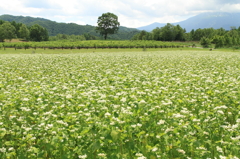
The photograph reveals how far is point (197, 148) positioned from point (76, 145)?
3.13 meters

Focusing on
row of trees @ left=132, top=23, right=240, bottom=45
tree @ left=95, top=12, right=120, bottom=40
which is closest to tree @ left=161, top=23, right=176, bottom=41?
row of trees @ left=132, top=23, right=240, bottom=45

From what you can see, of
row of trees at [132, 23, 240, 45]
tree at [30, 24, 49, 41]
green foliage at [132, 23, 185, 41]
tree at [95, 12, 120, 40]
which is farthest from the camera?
green foliage at [132, 23, 185, 41]

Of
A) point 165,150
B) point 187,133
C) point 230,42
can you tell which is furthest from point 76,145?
point 230,42

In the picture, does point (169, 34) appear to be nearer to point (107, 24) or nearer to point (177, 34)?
point (177, 34)

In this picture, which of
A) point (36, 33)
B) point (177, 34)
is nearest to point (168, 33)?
point (177, 34)

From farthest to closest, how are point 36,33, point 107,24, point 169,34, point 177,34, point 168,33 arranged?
point 177,34 → point 169,34 → point 168,33 → point 36,33 → point 107,24

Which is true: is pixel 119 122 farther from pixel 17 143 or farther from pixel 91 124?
pixel 17 143

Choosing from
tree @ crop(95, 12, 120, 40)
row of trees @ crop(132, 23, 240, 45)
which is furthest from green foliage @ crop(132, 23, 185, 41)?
tree @ crop(95, 12, 120, 40)

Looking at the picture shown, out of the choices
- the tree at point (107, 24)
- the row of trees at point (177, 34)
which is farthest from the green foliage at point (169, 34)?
the tree at point (107, 24)

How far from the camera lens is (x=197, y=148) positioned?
495cm

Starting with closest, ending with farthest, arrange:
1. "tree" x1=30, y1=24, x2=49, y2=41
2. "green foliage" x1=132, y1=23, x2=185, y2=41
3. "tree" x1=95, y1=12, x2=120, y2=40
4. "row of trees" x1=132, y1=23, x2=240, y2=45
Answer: "tree" x1=95, y1=12, x2=120, y2=40, "tree" x1=30, y1=24, x2=49, y2=41, "row of trees" x1=132, y1=23, x2=240, y2=45, "green foliage" x1=132, y1=23, x2=185, y2=41

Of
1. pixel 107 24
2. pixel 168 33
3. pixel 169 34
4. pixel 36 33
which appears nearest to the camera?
pixel 107 24

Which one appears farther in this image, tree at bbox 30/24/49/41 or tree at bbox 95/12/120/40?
tree at bbox 30/24/49/41

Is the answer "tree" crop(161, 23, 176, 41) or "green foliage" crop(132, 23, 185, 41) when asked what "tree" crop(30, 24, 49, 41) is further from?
"tree" crop(161, 23, 176, 41)
